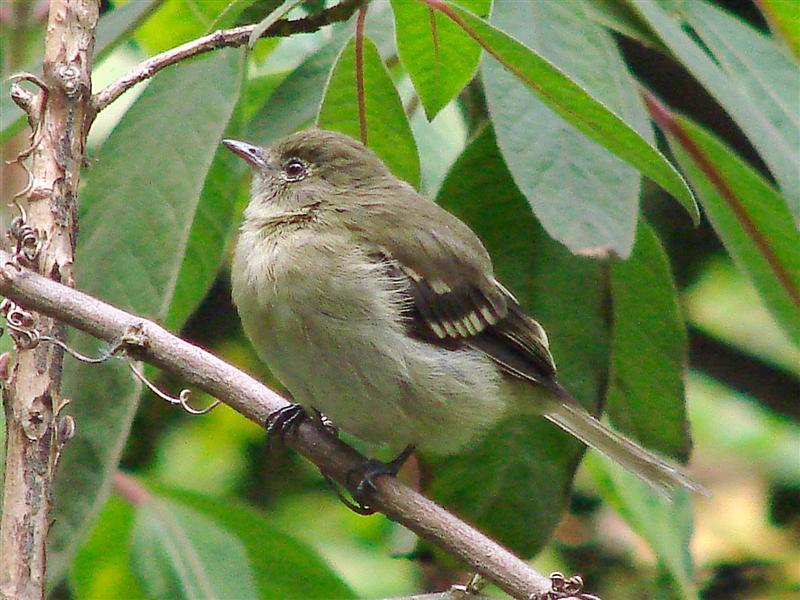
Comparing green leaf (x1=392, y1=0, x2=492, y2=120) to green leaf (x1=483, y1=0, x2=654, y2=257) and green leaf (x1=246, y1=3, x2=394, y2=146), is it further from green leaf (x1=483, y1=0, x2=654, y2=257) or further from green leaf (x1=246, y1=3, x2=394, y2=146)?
green leaf (x1=246, y1=3, x2=394, y2=146)

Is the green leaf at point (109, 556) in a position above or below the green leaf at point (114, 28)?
below

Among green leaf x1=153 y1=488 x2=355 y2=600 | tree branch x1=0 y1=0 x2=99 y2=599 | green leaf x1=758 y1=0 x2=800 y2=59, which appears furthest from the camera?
green leaf x1=153 y1=488 x2=355 y2=600

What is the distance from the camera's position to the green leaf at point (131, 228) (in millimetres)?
2176

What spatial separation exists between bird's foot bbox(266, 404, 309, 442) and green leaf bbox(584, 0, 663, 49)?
40.0 inches

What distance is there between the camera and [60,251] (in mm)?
1802

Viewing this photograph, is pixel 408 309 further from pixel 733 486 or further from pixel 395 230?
pixel 733 486

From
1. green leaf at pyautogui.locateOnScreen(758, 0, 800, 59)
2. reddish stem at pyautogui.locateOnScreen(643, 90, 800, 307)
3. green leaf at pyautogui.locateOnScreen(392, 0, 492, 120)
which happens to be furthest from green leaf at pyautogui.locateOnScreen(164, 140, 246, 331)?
green leaf at pyautogui.locateOnScreen(758, 0, 800, 59)

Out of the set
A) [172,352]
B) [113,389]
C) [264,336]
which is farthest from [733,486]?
[172,352]

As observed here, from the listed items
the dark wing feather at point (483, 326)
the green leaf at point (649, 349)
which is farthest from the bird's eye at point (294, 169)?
the green leaf at point (649, 349)

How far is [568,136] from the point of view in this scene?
7.32 ft

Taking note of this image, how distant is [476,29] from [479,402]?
0.94 m

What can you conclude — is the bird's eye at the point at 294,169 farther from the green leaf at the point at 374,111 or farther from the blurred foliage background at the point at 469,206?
the green leaf at the point at 374,111

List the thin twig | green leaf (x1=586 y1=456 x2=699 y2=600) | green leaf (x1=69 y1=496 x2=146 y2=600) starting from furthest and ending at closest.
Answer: green leaf (x1=69 y1=496 x2=146 y2=600) → green leaf (x1=586 y1=456 x2=699 y2=600) → the thin twig

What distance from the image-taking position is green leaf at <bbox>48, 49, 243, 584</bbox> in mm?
2176
